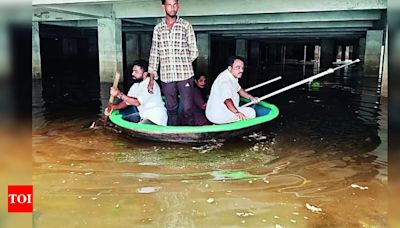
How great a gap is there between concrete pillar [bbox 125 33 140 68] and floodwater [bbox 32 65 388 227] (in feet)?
41.4

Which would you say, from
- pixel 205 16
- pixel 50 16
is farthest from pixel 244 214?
pixel 50 16

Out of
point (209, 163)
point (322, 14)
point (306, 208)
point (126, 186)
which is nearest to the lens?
point (306, 208)

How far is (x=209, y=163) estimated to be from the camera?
165 inches

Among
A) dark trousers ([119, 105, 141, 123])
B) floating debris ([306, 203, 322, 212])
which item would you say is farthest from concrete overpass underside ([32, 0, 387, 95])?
floating debris ([306, 203, 322, 212])

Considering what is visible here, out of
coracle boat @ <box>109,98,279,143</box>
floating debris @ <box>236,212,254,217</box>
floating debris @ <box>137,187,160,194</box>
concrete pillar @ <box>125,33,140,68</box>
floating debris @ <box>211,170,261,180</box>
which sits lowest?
floating debris @ <box>236,212,254,217</box>

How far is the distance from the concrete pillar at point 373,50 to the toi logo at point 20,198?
14.9 meters

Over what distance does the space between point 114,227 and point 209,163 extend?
1.73 m

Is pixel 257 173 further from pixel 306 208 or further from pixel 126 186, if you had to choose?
pixel 126 186

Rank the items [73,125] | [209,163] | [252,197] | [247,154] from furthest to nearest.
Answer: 1. [73,125]
2. [247,154]
3. [209,163]
4. [252,197]

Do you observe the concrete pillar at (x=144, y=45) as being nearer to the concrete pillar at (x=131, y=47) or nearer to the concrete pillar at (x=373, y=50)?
the concrete pillar at (x=131, y=47)

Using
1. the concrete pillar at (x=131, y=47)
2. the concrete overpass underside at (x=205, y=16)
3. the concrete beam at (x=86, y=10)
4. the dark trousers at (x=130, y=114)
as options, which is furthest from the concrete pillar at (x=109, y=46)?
the concrete pillar at (x=131, y=47)

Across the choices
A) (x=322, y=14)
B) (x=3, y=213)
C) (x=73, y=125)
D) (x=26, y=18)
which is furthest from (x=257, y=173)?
(x=322, y=14)

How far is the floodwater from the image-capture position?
2.82 meters

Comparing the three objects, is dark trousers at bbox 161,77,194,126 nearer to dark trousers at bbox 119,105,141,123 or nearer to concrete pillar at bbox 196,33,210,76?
dark trousers at bbox 119,105,141,123
